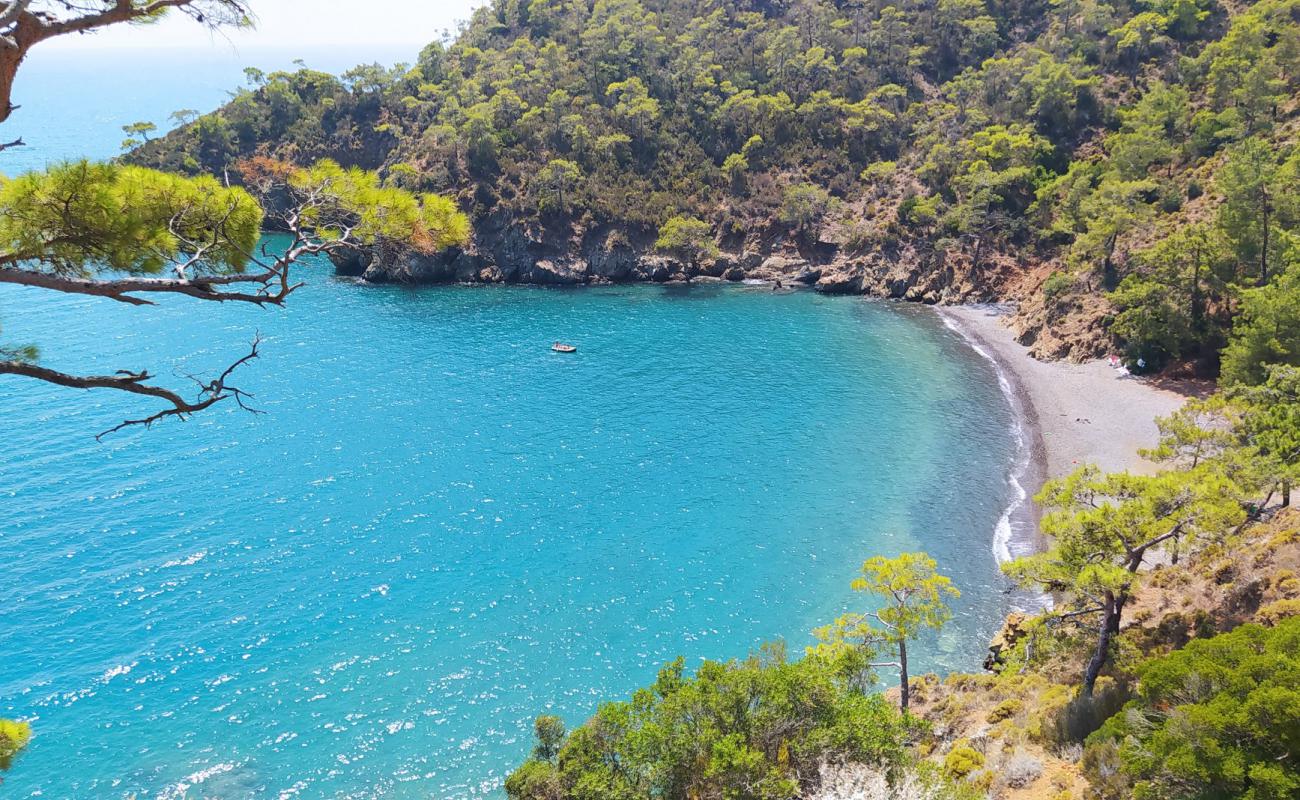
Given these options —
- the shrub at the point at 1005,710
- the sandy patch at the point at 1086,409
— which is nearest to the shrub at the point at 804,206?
the sandy patch at the point at 1086,409

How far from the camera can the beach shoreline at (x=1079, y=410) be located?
4525cm

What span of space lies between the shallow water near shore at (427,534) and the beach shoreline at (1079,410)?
2.57 meters

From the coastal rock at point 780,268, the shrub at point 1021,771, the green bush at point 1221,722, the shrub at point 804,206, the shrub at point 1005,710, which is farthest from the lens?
the shrub at point 804,206

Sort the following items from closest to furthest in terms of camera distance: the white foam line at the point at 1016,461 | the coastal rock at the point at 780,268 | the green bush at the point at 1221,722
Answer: the green bush at the point at 1221,722 → the white foam line at the point at 1016,461 → the coastal rock at the point at 780,268

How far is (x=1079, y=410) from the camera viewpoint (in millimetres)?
52250

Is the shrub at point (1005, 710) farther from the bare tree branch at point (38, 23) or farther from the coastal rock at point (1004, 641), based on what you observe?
the bare tree branch at point (38, 23)

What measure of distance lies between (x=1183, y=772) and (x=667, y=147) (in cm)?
9676

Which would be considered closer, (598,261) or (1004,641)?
(1004,641)

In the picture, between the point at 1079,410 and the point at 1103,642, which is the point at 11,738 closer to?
the point at 1103,642

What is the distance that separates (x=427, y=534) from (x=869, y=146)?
280 feet

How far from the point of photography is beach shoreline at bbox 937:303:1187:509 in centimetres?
4525

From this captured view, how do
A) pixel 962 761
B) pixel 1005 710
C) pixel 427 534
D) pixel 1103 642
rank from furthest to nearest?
pixel 427 534, pixel 1005 710, pixel 1103 642, pixel 962 761

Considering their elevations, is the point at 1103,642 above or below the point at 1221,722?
below

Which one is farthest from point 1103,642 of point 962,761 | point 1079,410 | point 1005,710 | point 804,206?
point 804,206
